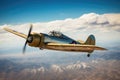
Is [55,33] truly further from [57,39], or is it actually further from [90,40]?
[90,40]

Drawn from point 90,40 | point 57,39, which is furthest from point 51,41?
point 90,40

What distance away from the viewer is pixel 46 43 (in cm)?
1302

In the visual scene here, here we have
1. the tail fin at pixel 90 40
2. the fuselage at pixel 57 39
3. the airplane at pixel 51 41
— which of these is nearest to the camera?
the airplane at pixel 51 41

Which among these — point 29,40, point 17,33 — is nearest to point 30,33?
point 29,40

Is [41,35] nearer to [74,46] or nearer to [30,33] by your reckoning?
[30,33]

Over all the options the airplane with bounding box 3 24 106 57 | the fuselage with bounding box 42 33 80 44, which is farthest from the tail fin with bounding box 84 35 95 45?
the airplane with bounding box 3 24 106 57

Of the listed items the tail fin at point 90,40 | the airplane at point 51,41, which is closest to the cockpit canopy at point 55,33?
the airplane at point 51,41

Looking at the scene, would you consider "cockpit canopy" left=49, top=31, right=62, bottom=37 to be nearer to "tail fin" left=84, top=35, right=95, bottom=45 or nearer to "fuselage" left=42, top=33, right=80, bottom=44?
"fuselage" left=42, top=33, right=80, bottom=44

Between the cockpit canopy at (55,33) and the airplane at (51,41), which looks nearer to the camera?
the airplane at (51,41)

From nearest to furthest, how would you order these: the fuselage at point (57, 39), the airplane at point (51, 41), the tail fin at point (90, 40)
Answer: the airplane at point (51, 41)
the fuselage at point (57, 39)
the tail fin at point (90, 40)

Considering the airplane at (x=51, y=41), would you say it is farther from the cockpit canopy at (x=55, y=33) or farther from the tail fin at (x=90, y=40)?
the tail fin at (x=90, y=40)

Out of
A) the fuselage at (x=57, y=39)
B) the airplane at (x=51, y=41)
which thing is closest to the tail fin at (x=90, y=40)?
the fuselage at (x=57, y=39)

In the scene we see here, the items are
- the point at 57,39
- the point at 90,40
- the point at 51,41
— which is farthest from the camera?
the point at 90,40

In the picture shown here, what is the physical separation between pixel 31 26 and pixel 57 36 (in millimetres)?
2273
